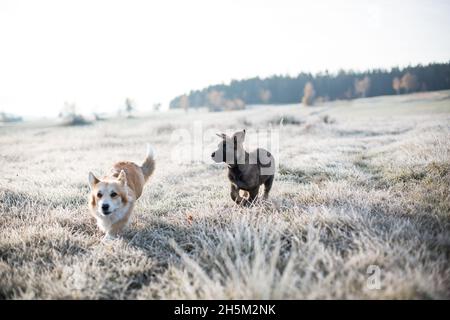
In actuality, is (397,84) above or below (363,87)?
below

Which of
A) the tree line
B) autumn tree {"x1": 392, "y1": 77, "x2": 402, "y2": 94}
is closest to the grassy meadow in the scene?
the tree line

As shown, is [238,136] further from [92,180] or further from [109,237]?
[109,237]

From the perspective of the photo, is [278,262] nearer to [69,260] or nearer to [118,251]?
[118,251]

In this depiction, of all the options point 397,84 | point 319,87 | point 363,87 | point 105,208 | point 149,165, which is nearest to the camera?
point 105,208

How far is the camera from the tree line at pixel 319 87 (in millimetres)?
67688

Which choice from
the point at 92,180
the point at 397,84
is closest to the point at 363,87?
the point at 397,84

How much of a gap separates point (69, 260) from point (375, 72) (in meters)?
99.2

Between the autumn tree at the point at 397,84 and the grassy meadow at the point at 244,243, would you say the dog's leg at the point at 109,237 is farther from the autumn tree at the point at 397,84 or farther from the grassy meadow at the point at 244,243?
the autumn tree at the point at 397,84

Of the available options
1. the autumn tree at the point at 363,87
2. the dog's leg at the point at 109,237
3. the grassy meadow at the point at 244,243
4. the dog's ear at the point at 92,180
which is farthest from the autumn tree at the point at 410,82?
the dog's leg at the point at 109,237

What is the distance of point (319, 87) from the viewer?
9019cm

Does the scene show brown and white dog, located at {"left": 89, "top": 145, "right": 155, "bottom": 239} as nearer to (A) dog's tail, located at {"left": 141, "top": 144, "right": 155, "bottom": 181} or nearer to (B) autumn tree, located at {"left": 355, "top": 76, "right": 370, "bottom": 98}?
(A) dog's tail, located at {"left": 141, "top": 144, "right": 155, "bottom": 181}

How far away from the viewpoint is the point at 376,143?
13555 mm

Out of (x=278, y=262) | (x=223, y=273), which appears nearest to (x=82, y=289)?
(x=223, y=273)

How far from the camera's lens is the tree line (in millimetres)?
67688
